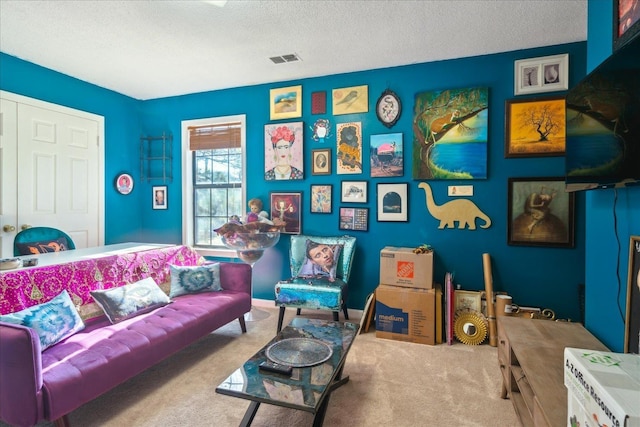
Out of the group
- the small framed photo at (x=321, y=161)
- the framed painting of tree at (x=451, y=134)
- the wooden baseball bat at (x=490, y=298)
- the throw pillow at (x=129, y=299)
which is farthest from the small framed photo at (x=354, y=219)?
the throw pillow at (x=129, y=299)

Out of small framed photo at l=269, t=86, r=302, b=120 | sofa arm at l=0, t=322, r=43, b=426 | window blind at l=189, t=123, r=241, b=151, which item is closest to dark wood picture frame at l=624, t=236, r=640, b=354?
sofa arm at l=0, t=322, r=43, b=426

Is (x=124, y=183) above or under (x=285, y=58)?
under

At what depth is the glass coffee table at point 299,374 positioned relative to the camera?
1393 mm

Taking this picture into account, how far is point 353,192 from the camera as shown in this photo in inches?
140

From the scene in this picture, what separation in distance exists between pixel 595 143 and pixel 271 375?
1891 millimetres

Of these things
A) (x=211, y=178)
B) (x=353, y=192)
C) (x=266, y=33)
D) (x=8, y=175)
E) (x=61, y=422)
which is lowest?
(x=61, y=422)

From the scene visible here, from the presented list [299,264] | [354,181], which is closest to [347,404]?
[299,264]

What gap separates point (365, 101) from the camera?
349 cm

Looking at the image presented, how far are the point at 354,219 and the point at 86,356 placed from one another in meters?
2.54

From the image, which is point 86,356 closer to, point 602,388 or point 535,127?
point 602,388

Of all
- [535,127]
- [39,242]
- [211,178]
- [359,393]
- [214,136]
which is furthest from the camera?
[211,178]

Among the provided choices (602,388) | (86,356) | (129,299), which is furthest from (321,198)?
(602,388)

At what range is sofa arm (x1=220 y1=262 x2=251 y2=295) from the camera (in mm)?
3098

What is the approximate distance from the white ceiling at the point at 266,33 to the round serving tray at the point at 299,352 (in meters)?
2.28
